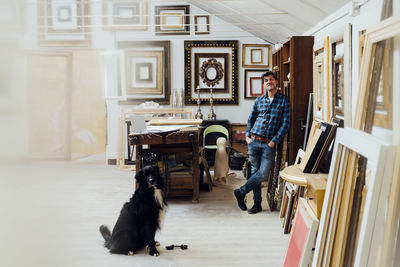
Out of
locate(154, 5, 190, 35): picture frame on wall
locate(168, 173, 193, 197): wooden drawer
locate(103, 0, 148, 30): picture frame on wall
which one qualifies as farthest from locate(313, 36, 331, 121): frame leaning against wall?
locate(103, 0, 148, 30): picture frame on wall

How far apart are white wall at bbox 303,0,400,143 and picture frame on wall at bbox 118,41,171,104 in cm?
458

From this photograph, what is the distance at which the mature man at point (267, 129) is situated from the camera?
4.86m

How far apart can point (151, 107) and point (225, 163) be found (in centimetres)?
227

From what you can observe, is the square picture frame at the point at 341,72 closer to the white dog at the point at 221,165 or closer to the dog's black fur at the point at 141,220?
the dog's black fur at the point at 141,220

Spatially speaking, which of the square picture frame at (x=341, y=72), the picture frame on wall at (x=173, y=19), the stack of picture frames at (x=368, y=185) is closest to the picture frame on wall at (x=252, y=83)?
the picture frame on wall at (x=173, y=19)

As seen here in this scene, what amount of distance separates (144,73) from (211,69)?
1414mm

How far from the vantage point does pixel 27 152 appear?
494 millimetres

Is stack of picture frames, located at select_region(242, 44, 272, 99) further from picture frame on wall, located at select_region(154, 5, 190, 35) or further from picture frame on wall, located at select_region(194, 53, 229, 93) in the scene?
picture frame on wall, located at select_region(154, 5, 190, 35)

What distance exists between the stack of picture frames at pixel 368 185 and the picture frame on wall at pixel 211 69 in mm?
6502

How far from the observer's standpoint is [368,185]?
1.83 metres

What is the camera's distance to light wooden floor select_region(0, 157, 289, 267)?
0.48m

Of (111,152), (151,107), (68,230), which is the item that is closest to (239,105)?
(151,107)

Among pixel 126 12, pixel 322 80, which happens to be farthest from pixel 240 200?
pixel 126 12

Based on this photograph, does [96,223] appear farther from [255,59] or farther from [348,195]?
[255,59]
